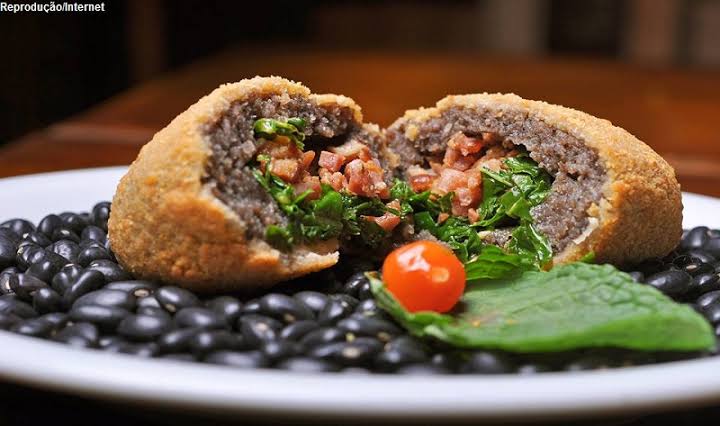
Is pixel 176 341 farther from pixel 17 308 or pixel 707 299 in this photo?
pixel 707 299

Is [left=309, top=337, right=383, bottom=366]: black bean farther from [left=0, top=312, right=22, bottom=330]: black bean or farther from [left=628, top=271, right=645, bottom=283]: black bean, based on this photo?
[left=628, top=271, right=645, bottom=283]: black bean

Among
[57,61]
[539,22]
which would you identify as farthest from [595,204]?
[539,22]

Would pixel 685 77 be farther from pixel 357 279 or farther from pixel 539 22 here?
pixel 357 279

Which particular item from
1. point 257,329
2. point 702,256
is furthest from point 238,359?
point 702,256

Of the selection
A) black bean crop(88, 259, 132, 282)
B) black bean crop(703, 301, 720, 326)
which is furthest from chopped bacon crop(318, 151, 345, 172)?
black bean crop(703, 301, 720, 326)

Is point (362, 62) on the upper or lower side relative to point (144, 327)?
lower

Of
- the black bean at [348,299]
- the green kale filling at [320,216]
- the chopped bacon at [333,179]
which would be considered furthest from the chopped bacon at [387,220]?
the black bean at [348,299]
